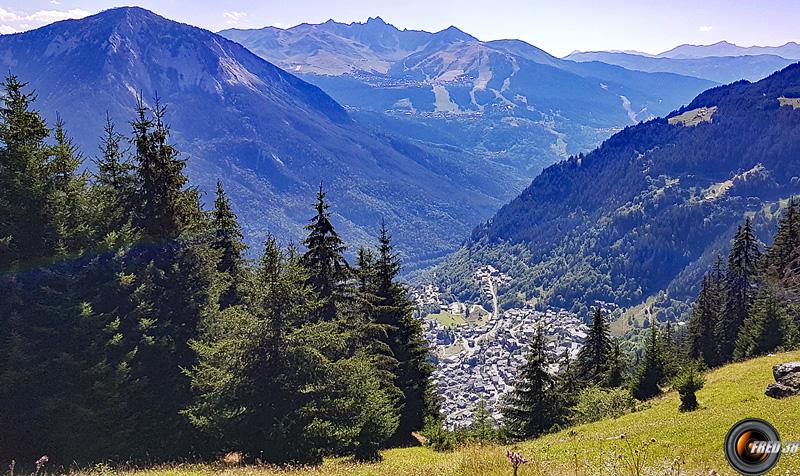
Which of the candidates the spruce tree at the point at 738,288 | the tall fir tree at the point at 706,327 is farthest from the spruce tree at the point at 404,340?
the tall fir tree at the point at 706,327

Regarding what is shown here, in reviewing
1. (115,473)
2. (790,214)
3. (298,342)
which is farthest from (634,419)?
(790,214)

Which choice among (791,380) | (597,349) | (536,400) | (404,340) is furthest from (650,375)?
(404,340)

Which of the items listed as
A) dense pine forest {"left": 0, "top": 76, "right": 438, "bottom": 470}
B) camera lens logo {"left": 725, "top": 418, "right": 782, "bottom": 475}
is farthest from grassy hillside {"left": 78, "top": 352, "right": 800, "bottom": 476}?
camera lens logo {"left": 725, "top": 418, "right": 782, "bottom": 475}

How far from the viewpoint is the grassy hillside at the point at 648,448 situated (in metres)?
13.4

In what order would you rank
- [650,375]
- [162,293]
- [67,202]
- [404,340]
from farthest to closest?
[650,375]
[404,340]
[162,293]
[67,202]

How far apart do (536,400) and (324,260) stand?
785 inches

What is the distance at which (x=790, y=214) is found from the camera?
190 feet

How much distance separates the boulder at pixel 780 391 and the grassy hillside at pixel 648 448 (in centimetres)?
39

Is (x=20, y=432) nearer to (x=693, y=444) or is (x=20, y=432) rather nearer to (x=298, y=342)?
(x=298, y=342)

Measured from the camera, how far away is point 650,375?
38.8 meters

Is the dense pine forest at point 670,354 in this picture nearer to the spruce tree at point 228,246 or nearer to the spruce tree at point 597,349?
the spruce tree at point 597,349

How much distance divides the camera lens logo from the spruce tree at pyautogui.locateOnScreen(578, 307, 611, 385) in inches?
1929

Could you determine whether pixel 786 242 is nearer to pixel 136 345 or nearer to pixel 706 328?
pixel 706 328

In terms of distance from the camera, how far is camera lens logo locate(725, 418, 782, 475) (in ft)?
22.3
